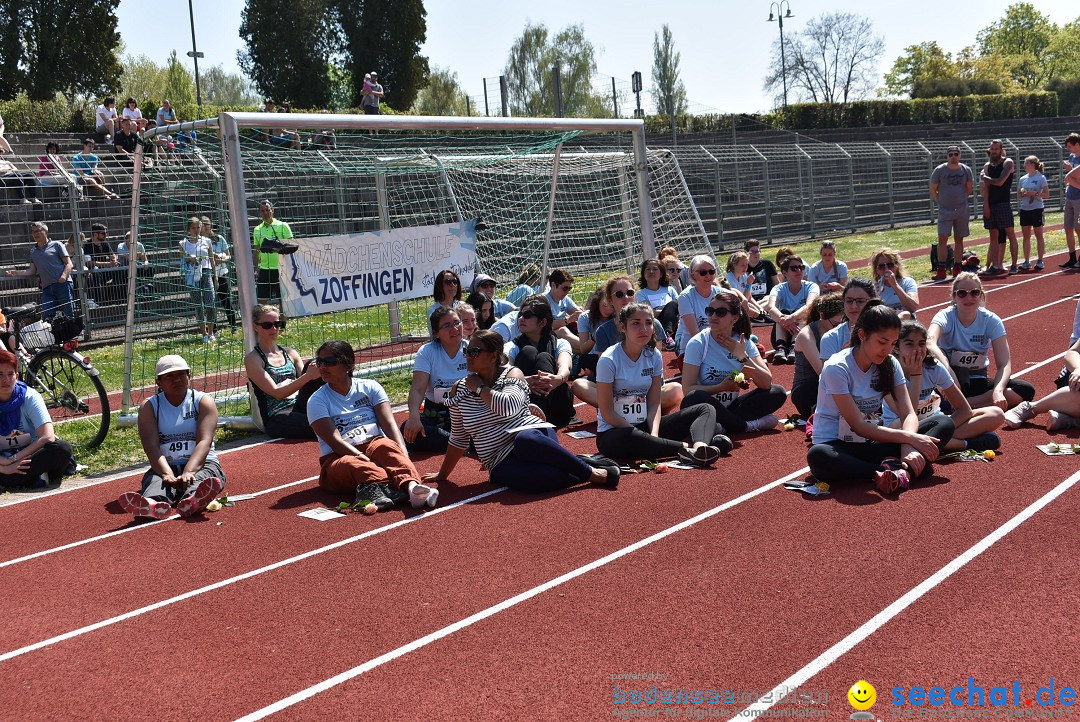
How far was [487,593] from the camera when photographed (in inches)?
232

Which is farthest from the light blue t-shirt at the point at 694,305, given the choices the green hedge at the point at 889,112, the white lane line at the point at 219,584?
the green hedge at the point at 889,112

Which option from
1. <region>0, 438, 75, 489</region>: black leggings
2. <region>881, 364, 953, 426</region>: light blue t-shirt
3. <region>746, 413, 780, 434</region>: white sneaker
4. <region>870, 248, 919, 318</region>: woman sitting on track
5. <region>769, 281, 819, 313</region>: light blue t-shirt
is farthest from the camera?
<region>769, 281, 819, 313</region>: light blue t-shirt

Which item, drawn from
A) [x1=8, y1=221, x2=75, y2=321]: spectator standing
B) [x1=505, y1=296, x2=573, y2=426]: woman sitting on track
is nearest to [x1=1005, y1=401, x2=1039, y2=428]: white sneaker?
[x1=505, y1=296, x2=573, y2=426]: woman sitting on track

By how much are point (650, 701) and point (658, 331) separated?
24.1 ft

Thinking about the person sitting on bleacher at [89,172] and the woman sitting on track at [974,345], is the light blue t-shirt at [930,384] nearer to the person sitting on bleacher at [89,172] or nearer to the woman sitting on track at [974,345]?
the woman sitting on track at [974,345]

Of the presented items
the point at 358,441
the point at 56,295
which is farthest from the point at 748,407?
the point at 56,295

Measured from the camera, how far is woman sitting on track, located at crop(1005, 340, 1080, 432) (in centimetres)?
848

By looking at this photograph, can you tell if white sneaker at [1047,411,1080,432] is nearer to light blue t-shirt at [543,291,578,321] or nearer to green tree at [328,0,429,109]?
light blue t-shirt at [543,291,578,321]

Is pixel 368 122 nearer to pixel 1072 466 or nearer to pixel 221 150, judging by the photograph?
pixel 221 150

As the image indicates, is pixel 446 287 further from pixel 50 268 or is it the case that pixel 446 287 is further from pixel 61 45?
pixel 61 45

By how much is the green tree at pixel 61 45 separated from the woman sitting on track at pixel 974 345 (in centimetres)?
3755

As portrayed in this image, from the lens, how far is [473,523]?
725 cm

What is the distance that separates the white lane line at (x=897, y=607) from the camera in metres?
4.57

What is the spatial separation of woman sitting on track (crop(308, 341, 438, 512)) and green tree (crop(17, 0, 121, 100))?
118 feet
